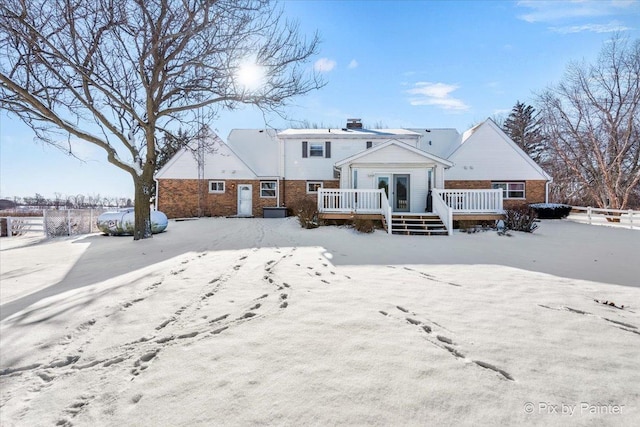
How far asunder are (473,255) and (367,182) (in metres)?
8.07

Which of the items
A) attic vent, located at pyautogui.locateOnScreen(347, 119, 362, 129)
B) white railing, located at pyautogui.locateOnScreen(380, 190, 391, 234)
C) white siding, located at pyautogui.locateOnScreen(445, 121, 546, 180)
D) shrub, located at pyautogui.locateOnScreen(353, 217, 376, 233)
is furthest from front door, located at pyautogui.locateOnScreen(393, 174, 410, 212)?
attic vent, located at pyautogui.locateOnScreen(347, 119, 362, 129)

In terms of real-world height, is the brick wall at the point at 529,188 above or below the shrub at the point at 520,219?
above

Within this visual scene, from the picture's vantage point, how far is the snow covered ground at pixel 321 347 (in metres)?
2.01

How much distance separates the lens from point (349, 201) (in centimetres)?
1367

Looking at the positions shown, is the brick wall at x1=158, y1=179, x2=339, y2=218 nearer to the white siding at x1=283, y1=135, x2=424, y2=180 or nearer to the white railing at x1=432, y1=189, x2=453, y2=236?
the white siding at x1=283, y1=135, x2=424, y2=180

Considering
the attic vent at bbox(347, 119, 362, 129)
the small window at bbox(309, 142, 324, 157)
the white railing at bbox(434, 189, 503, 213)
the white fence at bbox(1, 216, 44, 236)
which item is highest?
the attic vent at bbox(347, 119, 362, 129)

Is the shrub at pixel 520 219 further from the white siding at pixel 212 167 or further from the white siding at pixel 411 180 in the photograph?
the white siding at pixel 212 167

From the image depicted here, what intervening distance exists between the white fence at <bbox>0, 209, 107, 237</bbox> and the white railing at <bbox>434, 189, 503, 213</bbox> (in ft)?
54.7

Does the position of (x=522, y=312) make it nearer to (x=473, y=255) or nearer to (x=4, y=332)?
(x=473, y=255)

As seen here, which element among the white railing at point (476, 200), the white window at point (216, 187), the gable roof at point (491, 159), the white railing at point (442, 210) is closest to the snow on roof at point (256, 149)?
the white window at point (216, 187)

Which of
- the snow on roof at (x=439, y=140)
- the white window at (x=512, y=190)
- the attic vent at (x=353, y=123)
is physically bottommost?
the white window at (x=512, y=190)

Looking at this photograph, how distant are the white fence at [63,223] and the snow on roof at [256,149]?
30.6 feet

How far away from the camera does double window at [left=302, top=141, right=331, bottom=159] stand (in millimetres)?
20469

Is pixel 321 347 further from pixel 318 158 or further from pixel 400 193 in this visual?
pixel 318 158
